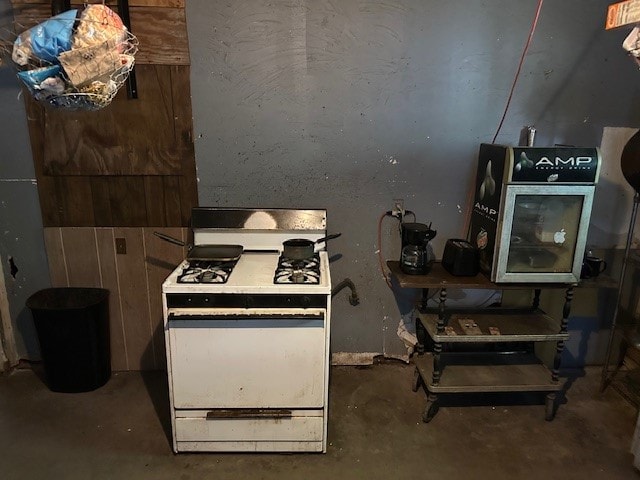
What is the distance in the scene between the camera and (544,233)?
7.43 ft

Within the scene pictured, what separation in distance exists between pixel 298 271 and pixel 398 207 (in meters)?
0.83

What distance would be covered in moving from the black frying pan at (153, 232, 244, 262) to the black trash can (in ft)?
1.91

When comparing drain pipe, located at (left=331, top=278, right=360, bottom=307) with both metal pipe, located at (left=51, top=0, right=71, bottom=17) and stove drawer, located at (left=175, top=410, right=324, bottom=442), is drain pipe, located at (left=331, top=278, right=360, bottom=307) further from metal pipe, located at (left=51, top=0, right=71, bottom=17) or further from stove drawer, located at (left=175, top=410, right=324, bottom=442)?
metal pipe, located at (left=51, top=0, right=71, bottom=17)

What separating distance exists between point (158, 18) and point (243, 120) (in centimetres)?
64

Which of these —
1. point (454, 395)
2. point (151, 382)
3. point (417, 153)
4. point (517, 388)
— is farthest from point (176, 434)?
point (417, 153)

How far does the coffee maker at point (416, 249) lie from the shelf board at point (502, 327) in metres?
0.31

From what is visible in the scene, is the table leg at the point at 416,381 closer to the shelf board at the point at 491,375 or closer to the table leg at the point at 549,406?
the shelf board at the point at 491,375

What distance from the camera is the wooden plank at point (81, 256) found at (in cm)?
254

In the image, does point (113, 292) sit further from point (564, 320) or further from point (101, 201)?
point (564, 320)

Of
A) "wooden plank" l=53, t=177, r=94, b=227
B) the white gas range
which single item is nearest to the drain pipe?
the white gas range

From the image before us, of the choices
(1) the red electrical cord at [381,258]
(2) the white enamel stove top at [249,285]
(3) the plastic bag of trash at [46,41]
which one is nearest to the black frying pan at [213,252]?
(2) the white enamel stove top at [249,285]

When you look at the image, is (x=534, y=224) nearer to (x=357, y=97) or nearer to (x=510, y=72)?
(x=510, y=72)

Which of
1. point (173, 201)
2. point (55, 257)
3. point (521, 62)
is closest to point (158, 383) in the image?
point (55, 257)

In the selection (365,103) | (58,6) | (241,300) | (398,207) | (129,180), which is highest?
(58,6)
